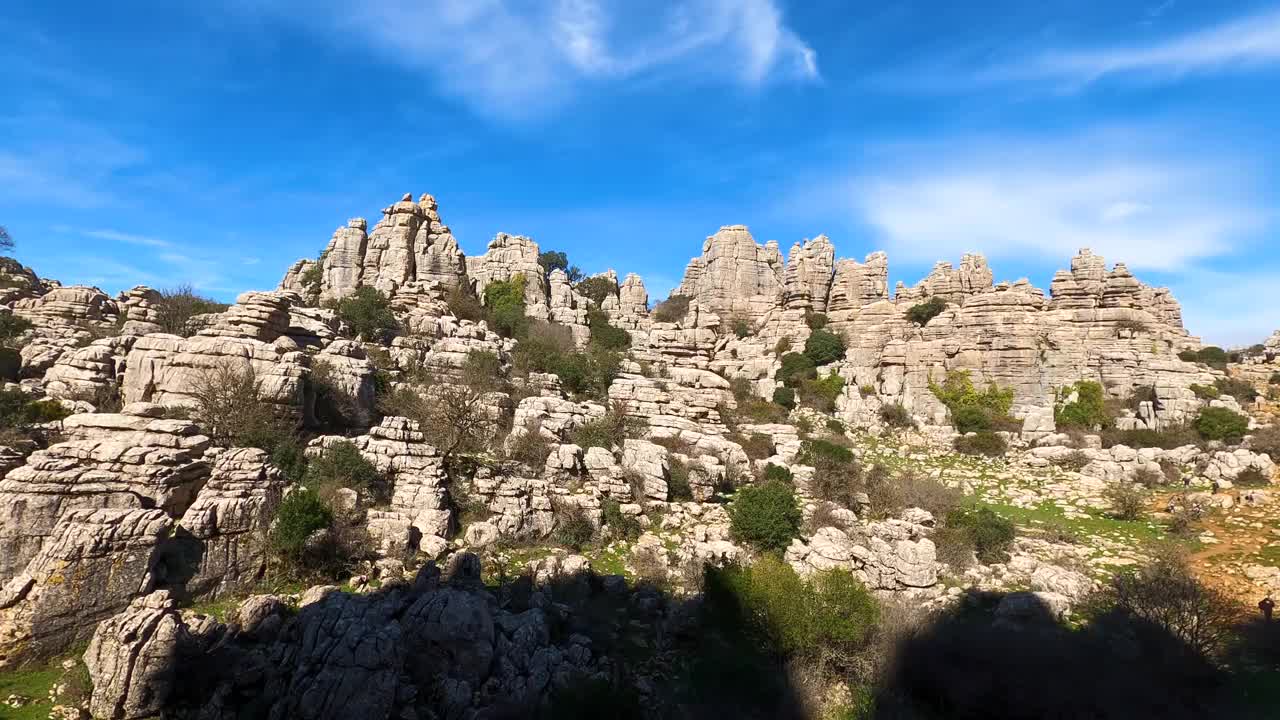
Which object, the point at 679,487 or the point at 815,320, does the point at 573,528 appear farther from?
the point at 815,320

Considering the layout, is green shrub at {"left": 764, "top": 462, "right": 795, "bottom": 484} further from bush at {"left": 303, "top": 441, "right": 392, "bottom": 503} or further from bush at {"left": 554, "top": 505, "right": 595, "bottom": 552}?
bush at {"left": 303, "top": 441, "right": 392, "bottom": 503}

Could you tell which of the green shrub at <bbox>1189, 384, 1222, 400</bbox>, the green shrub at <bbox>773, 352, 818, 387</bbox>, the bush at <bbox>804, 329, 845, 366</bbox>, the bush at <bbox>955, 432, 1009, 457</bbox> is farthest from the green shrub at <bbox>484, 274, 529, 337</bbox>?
the green shrub at <bbox>1189, 384, 1222, 400</bbox>

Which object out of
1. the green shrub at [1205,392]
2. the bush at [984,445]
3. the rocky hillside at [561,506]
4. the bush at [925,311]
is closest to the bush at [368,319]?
the rocky hillside at [561,506]

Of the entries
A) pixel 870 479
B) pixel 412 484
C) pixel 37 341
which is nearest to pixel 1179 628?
pixel 870 479

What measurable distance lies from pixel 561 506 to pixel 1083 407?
27183mm

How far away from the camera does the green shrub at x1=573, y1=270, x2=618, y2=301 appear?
49.4 m

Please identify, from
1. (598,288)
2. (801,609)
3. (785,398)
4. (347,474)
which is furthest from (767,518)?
(598,288)

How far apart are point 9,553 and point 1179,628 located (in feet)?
62.9

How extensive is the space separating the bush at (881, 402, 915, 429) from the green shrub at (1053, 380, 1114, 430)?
21.1 ft

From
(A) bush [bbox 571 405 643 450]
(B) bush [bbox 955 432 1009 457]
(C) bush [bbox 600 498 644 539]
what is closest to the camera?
(C) bush [bbox 600 498 644 539]

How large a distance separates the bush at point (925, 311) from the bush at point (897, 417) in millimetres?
8006

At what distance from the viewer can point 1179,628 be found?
9656 mm

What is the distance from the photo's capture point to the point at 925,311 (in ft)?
119

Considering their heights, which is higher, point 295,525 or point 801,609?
point 295,525
